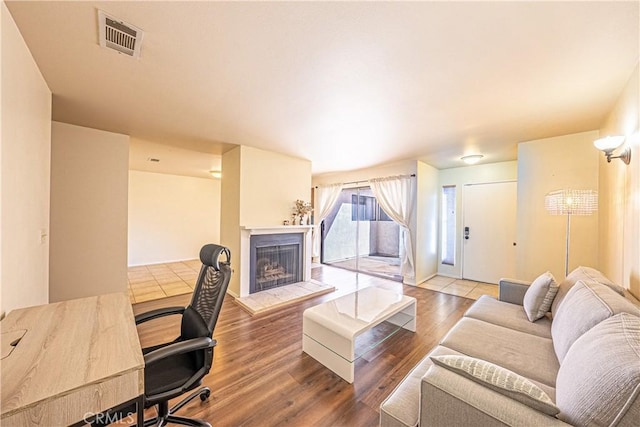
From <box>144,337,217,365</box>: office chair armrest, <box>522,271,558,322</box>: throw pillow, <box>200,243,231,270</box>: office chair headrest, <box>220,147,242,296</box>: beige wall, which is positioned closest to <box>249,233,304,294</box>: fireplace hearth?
<box>220,147,242,296</box>: beige wall

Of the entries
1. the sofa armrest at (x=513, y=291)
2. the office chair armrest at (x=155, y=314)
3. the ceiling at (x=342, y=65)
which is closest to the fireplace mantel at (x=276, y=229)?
the ceiling at (x=342, y=65)

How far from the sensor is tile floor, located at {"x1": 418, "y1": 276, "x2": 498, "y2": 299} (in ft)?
13.2

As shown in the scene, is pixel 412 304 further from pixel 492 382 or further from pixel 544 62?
pixel 544 62

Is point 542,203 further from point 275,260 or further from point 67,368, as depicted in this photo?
point 67,368

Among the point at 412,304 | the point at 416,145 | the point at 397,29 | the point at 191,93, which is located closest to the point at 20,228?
the point at 191,93

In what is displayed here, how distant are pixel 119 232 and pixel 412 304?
13.0 ft

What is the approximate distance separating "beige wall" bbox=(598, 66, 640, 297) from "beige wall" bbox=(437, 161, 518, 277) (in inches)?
69.9

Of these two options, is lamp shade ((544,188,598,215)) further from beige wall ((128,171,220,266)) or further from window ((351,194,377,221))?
beige wall ((128,171,220,266))

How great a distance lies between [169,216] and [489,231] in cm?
775

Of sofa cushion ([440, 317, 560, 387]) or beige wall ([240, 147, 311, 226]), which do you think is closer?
A: sofa cushion ([440, 317, 560, 387])

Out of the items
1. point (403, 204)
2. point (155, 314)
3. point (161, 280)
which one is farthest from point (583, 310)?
point (161, 280)

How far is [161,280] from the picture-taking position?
4.60m

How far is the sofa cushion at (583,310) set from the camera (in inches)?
48.1

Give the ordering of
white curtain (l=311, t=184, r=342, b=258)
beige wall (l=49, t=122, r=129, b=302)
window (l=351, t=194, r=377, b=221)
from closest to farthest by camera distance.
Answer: beige wall (l=49, t=122, r=129, b=302)
window (l=351, t=194, r=377, b=221)
white curtain (l=311, t=184, r=342, b=258)
